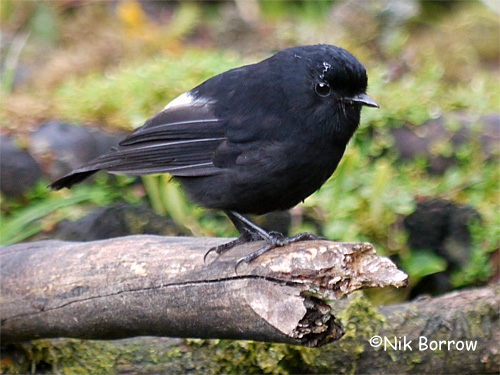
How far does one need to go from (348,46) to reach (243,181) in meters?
3.60

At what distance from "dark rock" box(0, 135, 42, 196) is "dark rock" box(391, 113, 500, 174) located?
2.65 metres

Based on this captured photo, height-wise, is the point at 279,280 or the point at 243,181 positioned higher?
the point at 243,181

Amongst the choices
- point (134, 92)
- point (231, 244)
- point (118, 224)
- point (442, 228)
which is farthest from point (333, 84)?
point (134, 92)

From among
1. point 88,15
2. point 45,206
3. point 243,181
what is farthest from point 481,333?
point 88,15

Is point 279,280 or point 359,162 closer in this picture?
point 279,280

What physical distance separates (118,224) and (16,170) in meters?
0.87

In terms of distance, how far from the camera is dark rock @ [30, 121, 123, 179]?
421 cm

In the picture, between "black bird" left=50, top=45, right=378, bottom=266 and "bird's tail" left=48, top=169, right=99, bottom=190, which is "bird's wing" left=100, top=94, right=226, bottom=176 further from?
"bird's tail" left=48, top=169, right=99, bottom=190

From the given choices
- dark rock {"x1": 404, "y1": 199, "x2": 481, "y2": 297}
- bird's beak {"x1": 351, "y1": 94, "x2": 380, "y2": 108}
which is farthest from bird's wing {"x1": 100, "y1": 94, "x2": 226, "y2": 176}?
dark rock {"x1": 404, "y1": 199, "x2": 481, "y2": 297}

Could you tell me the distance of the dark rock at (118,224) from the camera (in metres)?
3.92

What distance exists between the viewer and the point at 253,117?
2.68 meters

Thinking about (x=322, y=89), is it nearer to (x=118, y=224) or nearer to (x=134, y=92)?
(x=118, y=224)

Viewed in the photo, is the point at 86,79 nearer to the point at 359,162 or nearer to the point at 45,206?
the point at 45,206

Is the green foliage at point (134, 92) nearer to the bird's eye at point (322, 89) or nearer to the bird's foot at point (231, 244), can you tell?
the bird's foot at point (231, 244)
